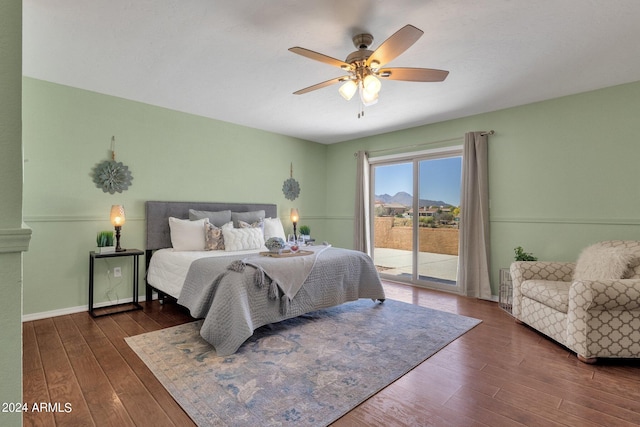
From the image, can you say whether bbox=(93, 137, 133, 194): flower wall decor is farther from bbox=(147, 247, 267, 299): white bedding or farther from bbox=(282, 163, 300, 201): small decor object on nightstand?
bbox=(282, 163, 300, 201): small decor object on nightstand

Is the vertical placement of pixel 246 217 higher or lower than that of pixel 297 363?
higher

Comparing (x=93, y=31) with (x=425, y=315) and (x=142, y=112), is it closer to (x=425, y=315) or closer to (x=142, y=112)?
(x=142, y=112)

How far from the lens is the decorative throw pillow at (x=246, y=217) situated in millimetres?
4620

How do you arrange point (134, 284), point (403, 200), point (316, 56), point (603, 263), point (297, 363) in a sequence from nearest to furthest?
point (316, 56), point (297, 363), point (603, 263), point (134, 284), point (403, 200)

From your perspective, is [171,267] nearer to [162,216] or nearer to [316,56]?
[162,216]

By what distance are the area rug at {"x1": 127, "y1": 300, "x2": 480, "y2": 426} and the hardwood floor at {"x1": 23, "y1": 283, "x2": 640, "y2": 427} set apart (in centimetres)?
10

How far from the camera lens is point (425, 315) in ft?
11.4

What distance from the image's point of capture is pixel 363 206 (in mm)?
5625

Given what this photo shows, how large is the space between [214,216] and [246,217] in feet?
1.64

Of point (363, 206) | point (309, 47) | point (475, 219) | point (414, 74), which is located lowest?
point (475, 219)

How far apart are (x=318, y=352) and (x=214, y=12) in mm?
2686

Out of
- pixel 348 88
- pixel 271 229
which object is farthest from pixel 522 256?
pixel 271 229

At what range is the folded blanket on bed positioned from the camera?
9.24 feet

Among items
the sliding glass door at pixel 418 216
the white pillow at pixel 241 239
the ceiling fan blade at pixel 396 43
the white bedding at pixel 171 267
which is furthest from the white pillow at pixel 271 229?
the ceiling fan blade at pixel 396 43
